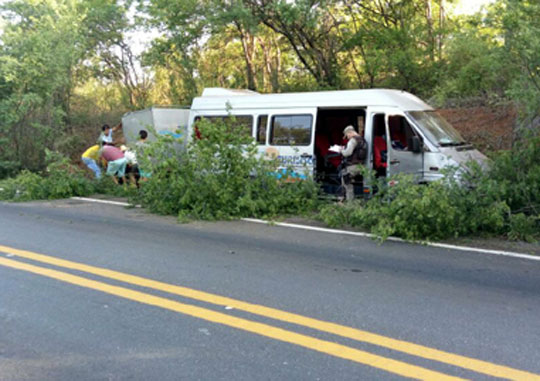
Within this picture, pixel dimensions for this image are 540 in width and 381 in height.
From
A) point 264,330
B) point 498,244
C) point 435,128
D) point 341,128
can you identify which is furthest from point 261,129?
point 264,330

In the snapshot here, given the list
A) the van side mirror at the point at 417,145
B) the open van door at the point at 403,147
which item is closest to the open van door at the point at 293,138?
the open van door at the point at 403,147

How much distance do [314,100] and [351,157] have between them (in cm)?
172

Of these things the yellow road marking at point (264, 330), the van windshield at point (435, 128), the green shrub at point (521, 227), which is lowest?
the yellow road marking at point (264, 330)

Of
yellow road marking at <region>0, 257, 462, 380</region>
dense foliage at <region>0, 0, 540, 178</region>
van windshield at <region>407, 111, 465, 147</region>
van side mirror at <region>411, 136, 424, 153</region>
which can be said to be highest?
dense foliage at <region>0, 0, 540, 178</region>

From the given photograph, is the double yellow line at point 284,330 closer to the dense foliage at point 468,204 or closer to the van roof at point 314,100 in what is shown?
the dense foliage at point 468,204

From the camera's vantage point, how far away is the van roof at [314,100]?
10.3 m

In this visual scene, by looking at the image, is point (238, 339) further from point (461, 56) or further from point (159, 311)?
point (461, 56)

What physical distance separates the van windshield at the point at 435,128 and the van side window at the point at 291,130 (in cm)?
216

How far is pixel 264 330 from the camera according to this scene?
4.42 m

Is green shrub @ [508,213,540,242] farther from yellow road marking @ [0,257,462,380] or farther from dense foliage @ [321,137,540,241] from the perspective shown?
yellow road marking @ [0,257,462,380]

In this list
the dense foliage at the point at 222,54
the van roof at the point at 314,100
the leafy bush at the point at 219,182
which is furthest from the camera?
the dense foliage at the point at 222,54

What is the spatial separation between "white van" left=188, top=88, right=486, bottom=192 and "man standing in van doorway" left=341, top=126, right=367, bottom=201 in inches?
12.3

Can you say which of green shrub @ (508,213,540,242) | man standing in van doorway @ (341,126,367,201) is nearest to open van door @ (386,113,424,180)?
man standing in van doorway @ (341,126,367,201)

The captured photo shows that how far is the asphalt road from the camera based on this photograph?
3.82 m
